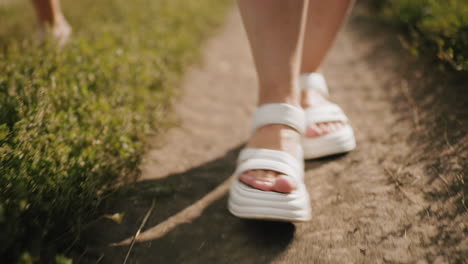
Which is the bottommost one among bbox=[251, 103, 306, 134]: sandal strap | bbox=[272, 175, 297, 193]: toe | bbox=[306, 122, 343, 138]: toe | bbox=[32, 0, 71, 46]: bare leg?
bbox=[306, 122, 343, 138]: toe

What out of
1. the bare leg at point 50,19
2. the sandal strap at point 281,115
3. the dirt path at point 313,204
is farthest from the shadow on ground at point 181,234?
the bare leg at point 50,19

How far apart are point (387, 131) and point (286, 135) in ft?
2.63

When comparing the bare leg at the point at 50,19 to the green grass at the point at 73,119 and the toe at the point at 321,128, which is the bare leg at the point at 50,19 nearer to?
the green grass at the point at 73,119

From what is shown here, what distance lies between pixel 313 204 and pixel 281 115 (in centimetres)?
41

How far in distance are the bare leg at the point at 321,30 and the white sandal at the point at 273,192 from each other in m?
0.33

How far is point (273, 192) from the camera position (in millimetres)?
1232

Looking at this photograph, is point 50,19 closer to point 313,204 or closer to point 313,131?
point 313,131

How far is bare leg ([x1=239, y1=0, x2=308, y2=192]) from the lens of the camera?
4.19ft

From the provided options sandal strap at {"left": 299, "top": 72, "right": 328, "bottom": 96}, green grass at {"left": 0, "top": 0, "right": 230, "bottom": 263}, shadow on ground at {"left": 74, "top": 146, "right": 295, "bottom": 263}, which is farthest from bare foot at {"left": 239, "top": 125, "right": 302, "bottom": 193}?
green grass at {"left": 0, "top": 0, "right": 230, "bottom": 263}

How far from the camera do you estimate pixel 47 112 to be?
1473 millimetres

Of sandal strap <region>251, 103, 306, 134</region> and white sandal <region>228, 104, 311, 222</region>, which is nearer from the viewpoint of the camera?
white sandal <region>228, 104, 311, 222</region>

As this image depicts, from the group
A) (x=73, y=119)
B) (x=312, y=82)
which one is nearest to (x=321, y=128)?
(x=312, y=82)

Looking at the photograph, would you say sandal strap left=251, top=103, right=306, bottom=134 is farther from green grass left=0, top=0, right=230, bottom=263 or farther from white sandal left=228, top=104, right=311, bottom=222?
green grass left=0, top=0, right=230, bottom=263

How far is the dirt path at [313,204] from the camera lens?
3.89 ft
